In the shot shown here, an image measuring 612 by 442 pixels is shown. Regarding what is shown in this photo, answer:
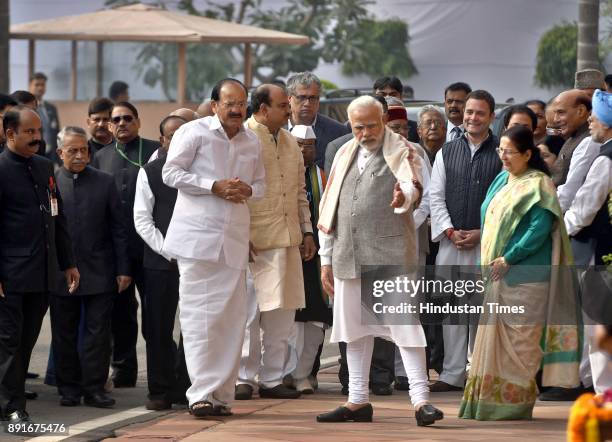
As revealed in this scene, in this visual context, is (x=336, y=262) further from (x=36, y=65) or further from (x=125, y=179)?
(x=36, y=65)

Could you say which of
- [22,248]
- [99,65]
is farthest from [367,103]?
[99,65]

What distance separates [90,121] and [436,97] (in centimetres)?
2270

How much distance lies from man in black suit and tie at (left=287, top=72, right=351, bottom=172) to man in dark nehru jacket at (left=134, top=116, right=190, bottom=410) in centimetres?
149

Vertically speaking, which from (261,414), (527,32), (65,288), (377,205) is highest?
(527,32)

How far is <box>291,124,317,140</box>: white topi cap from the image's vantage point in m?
11.4

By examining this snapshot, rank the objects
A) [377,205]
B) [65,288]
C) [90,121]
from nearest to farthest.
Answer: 1. [377,205]
2. [65,288]
3. [90,121]

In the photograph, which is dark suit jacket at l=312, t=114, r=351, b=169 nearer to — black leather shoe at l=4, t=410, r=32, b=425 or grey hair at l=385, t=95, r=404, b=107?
grey hair at l=385, t=95, r=404, b=107

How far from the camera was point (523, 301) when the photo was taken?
31.7ft

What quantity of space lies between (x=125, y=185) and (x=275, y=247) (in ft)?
4.73

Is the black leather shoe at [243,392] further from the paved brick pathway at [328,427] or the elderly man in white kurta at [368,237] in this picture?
the elderly man in white kurta at [368,237]

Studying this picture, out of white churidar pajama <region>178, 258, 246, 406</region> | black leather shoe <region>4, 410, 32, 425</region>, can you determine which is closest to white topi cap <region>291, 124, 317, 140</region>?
white churidar pajama <region>178, 258, 246, 406</region>

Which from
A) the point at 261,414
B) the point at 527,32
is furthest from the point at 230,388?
the point at 527,32

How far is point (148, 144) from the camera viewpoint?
1166 cm

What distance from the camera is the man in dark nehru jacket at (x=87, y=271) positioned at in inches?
422
